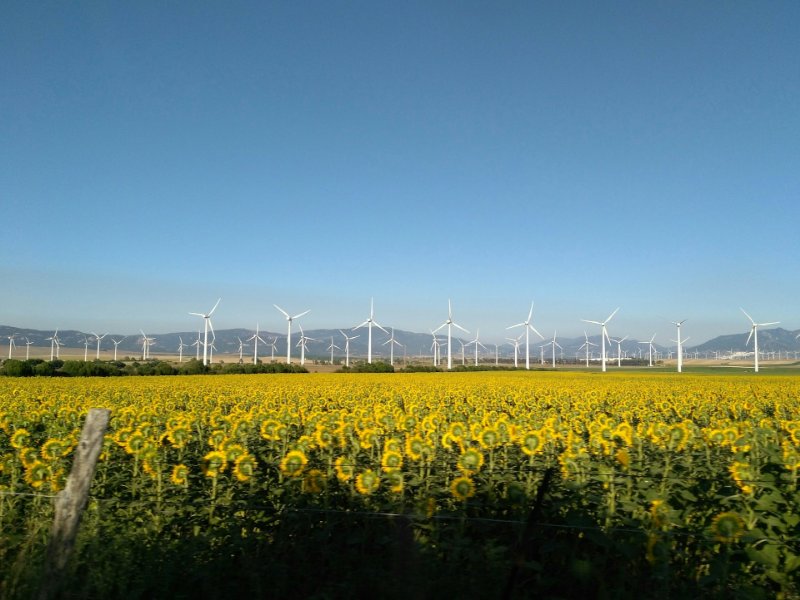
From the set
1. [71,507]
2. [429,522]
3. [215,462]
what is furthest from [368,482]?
[71,507]

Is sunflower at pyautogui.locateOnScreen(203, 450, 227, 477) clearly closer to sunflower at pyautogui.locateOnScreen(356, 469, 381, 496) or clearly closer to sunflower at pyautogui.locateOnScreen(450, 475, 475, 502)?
sunflower at pyautogui.locateOnScreen(356, 469, 381, 496)

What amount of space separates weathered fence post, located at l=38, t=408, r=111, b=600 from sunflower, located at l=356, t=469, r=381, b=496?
233 cm

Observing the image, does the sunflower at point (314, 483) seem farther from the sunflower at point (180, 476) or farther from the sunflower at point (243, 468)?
the sunflower at point (180, 476)

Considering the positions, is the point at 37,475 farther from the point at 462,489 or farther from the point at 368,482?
the point at 462,489

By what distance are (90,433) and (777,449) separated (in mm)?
7568

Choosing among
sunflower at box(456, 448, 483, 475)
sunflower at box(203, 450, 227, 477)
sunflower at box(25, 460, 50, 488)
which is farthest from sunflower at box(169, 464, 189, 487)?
sunflower at box(456, 448, 483, 475)

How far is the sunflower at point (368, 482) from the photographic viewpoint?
18.8 ft

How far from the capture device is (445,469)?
6574 mm

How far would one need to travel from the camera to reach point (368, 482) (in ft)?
18.8

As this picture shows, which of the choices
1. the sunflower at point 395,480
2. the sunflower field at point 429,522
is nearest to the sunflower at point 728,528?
the sunflower field at point 429,522

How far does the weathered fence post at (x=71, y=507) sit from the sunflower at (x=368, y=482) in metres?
2.33

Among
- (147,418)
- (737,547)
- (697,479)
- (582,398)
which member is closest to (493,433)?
(697,479)

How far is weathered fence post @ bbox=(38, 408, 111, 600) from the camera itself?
A: 4652mm

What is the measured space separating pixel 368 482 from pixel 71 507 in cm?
251
